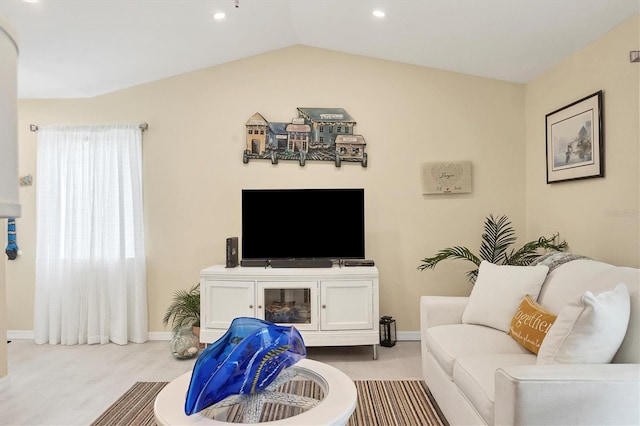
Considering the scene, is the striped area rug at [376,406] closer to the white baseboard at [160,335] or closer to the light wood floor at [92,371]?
the light wood floor at [92,371]

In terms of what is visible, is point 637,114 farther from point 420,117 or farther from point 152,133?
point 152,133

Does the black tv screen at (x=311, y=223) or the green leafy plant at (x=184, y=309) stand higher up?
the black tv screen at (x=311, y=223)

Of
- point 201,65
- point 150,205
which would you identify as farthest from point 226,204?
point 201,65

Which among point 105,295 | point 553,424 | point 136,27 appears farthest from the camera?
point 105,295

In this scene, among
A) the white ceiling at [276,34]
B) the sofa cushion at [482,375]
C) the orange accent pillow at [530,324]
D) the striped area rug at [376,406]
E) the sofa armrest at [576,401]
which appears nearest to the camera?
the sofa armrest at [576,401]

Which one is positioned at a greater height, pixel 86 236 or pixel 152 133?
pixel 152 133

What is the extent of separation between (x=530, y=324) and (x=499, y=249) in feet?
5.92

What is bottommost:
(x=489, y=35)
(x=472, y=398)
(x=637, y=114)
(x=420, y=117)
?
(x=472, y=398)

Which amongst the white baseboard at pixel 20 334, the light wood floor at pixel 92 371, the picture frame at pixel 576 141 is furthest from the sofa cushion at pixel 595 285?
the white baseboard at pixel 20 334

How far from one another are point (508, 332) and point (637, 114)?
1.50m

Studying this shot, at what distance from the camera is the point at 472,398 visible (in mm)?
1970

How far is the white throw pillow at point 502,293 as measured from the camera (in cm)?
264

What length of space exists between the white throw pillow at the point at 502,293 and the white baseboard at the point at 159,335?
1.40 metres

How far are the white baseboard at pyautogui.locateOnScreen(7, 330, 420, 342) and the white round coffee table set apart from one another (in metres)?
2.33
